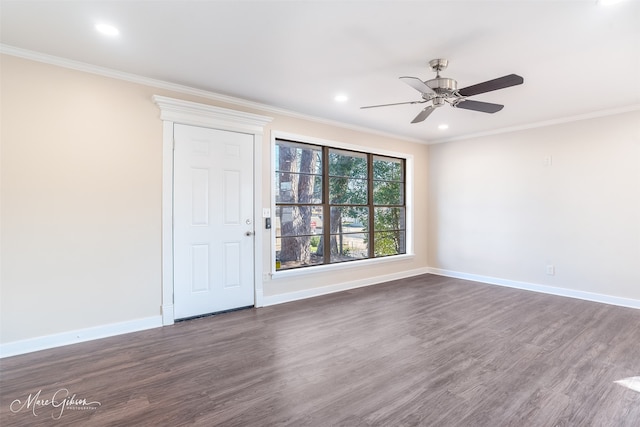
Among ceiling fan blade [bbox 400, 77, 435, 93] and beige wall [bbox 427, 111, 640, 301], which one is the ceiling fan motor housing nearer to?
ceiling fan blade [bbox 400, 77, 435, 93]

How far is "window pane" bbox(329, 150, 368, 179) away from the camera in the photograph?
4977 millimetres

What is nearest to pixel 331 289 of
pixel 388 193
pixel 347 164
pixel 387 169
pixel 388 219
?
pixel 388 219

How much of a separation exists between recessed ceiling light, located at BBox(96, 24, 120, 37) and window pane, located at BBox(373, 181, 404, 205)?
414 centimetres

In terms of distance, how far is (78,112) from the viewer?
9.75 ft

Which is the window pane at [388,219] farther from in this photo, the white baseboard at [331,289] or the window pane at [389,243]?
the white baseboard at [331,289]

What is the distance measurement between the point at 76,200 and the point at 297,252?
2.64 m

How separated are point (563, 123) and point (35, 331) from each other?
22.3ft

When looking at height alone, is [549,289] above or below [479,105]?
below

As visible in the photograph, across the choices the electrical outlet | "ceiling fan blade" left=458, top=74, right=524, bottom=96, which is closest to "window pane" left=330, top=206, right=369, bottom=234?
"ceiling fan blade" left=458, top=74, right=524, bottom=96

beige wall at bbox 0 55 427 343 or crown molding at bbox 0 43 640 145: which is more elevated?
crown molding at bbox 0 43 640 145

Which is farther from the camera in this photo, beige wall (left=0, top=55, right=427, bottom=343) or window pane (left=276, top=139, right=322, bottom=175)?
window pane (left=276, top=139, right=322, bottom=175)

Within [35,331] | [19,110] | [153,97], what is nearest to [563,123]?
[153,97]

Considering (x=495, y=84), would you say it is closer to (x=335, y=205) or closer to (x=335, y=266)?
(x=335, y=205)

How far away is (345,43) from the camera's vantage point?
101 inches
